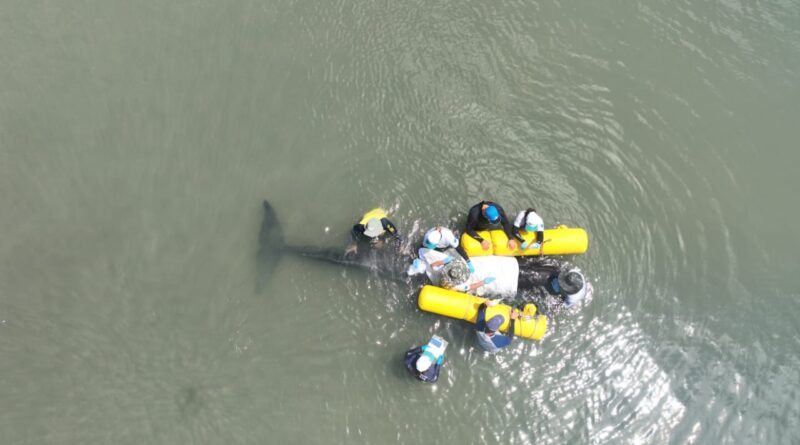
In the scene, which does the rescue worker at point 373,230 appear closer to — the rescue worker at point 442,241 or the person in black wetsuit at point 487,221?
the rescue worker at point 442,241

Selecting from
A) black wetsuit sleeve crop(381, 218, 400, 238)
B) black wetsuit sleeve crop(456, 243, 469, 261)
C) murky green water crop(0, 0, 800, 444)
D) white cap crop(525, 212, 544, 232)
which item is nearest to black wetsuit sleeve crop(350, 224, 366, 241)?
black wetsuit sleeve crop(381, 218, 400, 238)

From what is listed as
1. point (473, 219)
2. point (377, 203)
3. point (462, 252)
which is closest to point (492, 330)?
point (462, 252)

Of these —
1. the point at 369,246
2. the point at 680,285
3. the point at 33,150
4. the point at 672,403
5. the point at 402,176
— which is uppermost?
the point at 33,150

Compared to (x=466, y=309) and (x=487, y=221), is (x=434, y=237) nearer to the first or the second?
(x=487, y=221)

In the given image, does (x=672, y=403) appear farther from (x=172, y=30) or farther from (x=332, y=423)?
(x=172, y=30)

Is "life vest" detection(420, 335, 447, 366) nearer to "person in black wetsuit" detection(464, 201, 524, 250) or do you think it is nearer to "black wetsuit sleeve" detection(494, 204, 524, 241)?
"person in black wetsuit" detection(464, 201, 524, 250)

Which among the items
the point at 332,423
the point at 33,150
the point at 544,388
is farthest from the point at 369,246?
the point at 33,150

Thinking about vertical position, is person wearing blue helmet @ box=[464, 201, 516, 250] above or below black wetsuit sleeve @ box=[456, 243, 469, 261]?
above
